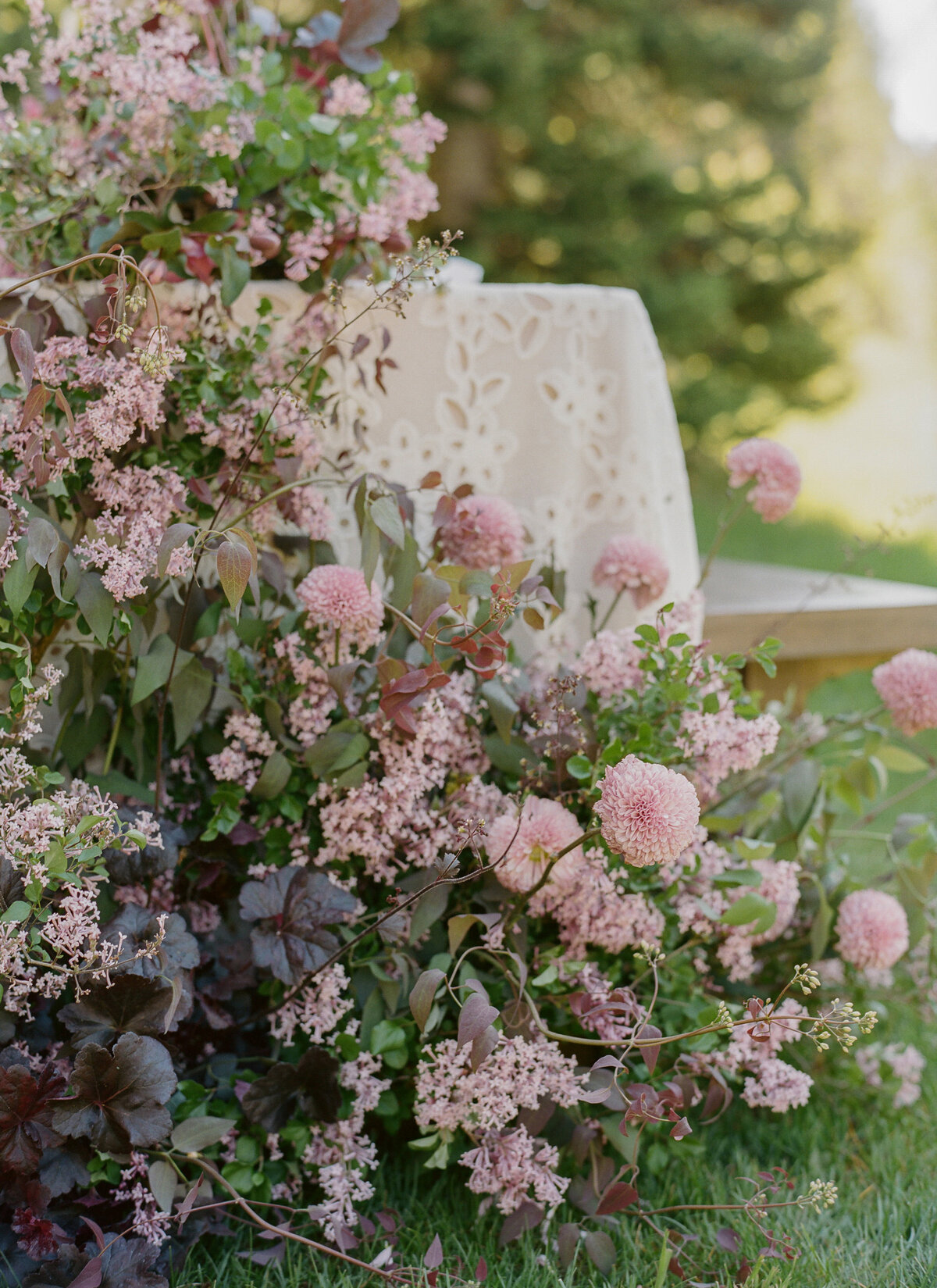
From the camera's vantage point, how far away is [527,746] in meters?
1.08

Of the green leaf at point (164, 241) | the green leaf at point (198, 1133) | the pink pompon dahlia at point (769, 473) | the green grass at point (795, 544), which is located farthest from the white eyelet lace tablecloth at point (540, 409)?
the green grass at point (795, 544)

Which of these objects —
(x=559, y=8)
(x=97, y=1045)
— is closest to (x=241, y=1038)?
(x=97, y=1045)

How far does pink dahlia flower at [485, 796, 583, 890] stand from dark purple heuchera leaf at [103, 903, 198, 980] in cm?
26

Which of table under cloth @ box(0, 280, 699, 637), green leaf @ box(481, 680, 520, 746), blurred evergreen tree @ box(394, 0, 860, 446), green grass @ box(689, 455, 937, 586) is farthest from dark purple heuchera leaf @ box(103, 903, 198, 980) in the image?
blurred evergreen tree @ box(394, 0, 860, 446)

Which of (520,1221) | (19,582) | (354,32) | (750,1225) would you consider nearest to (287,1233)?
(520,1221)

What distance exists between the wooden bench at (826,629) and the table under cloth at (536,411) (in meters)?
0.35

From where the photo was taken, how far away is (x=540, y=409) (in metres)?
1.29

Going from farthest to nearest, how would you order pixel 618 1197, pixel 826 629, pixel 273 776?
pixel 826 629, pixel 273 776, pixel 618 1197

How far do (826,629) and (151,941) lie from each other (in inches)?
47.5

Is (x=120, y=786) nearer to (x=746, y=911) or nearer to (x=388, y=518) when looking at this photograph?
(x=388, y=518)

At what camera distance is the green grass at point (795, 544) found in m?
5.11

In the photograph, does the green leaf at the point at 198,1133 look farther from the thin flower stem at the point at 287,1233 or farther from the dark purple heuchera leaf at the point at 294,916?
the dark purple heuchera leaf at the point at 294,916

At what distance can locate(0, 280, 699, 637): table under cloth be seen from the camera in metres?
1.25

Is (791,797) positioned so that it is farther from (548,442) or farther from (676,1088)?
(548,442)
